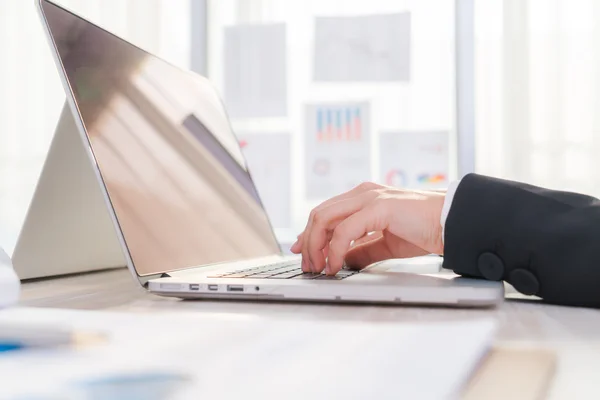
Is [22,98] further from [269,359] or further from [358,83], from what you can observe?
[269,359]

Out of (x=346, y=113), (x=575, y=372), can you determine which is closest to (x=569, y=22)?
(x=346, y=113)

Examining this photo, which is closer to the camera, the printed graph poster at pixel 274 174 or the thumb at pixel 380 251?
the thumb at pixel 380 251

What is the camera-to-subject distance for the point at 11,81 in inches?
87.2

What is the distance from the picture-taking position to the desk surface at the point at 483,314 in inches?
12.7

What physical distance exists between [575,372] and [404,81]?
1.78 meters

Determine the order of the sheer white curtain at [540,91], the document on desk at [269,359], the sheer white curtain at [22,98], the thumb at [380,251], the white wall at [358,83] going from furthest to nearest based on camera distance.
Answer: the sheer white curtain at [22,98] → the white wall at [358,83] → the sheer white curtain at [540,91] → the thumb at [380,251] → the document on desk at [269,359]

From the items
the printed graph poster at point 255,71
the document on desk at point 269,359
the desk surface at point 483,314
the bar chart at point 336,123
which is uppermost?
the printed graph poster at point 255,71

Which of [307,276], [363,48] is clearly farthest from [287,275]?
[363,48]

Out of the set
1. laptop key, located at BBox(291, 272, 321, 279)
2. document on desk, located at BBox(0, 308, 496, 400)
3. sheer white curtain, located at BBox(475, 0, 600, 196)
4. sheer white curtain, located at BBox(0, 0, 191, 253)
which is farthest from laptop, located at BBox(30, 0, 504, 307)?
sheer white curtain, located at BBox(0, 0, 191, 253)

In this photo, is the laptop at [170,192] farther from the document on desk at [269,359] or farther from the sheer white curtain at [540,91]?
the sheer white curtain at [540,91]

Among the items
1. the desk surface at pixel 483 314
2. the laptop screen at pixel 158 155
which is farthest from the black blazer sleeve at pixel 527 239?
the laptop screen at pixel 158 155

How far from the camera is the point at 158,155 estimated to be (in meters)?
0.80

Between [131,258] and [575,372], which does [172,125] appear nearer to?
[131,258]

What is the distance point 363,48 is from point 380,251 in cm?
138
